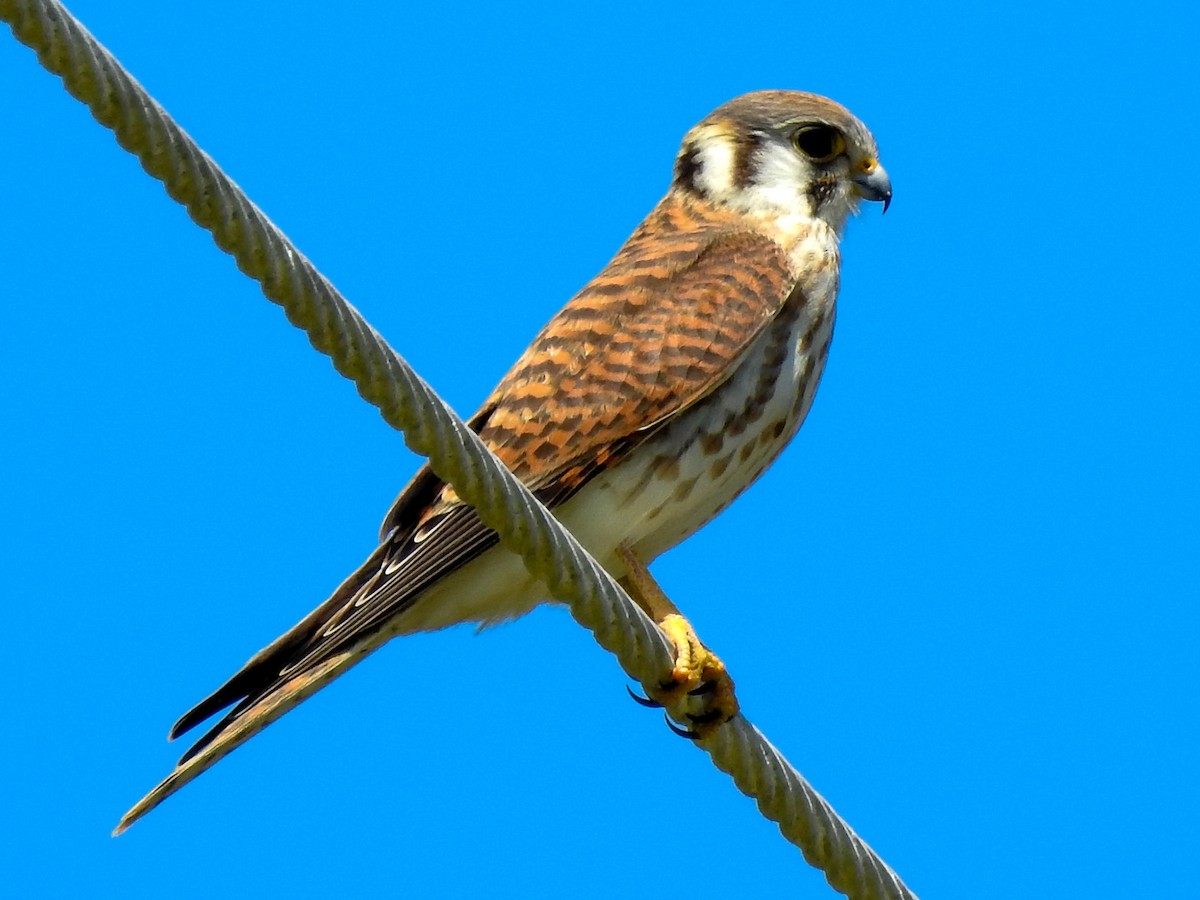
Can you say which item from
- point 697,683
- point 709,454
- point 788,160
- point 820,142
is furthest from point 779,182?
point 697,683

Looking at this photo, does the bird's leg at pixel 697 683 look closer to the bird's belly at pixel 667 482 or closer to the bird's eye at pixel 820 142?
the bird's belly at pixel 667 482

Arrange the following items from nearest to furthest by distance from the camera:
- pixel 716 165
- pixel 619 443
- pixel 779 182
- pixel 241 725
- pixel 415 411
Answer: pixel 415 411 < pixel 241 725 < pixel 619 443 < pixel 779 182 < pixel 716 165

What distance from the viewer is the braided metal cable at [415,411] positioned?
103 inches

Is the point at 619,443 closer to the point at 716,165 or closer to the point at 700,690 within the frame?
the point at 700,690

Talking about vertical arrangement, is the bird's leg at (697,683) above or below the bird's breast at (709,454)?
below

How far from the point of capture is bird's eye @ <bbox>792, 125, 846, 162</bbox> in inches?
216

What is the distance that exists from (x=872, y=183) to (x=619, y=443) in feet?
4.39

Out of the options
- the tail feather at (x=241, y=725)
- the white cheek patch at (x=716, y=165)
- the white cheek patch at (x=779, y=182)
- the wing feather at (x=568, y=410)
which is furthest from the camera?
the white cheek patch at (x=716, y=165)

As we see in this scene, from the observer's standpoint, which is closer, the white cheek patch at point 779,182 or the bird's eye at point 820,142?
the white cheek patch at point 779,182

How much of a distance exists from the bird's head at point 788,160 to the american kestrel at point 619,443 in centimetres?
20

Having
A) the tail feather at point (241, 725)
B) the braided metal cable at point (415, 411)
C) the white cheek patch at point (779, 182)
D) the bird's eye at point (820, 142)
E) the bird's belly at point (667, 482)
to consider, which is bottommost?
the braided metal cable at point (415, 411)

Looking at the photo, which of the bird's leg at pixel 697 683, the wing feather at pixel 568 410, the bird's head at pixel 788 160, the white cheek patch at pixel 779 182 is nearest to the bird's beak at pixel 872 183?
the bird's head at pixel 788 160

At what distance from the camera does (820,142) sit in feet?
18.1

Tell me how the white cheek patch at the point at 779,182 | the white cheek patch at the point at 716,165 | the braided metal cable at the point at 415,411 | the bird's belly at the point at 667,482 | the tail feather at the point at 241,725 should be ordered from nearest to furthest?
the braided metal cable at the point at 415,411 → the tail feather at the point at 241,725 → the bird's belly at the point at 667,482 → the white cheek patch at the point at 779,182 → the white cheek patch at the point at 716,165
